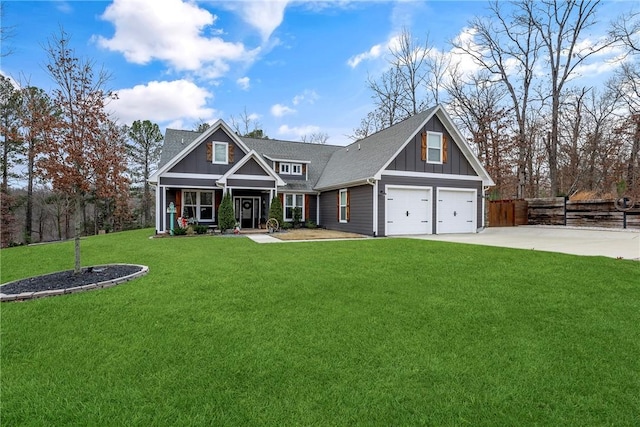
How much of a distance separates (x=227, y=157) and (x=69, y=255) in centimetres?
951

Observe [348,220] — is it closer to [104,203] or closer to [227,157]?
[227,157]

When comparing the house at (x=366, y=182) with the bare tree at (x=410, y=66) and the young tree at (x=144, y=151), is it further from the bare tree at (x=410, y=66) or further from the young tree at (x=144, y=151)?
the young tree at (x=144, y=151)

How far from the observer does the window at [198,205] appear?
17489 millimetres

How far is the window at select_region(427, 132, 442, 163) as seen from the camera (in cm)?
1569

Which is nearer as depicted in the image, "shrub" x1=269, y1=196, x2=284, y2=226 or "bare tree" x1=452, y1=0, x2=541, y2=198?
"shrub" x1=269, y1=196, x2=284, y2=226

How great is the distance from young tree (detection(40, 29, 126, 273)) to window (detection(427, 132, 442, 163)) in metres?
13.1

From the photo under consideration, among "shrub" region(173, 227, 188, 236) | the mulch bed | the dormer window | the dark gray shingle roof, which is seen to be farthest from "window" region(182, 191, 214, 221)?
the mulch bed

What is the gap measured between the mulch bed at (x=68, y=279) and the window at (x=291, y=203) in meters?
12.8

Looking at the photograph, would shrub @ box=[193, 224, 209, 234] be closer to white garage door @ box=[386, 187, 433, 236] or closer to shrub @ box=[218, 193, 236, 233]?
shrub @ box=[218, 193, 236, 233]

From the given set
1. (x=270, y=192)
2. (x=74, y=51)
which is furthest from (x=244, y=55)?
(x=74, y=51)

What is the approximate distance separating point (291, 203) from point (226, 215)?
4843mm

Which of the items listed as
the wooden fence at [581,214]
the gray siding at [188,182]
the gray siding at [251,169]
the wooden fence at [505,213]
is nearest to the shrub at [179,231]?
the gray siding at [188,182]

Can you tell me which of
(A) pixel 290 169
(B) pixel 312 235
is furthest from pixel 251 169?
(B) pixel 312 235

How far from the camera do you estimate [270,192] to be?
728 inches
